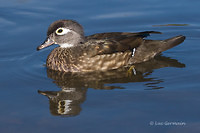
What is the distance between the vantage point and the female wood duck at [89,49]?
9.91 metres

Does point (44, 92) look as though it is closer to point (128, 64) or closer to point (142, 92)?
point (142, 92)

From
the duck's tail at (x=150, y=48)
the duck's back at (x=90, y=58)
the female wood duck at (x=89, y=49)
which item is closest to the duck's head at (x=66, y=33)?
the female wood duck at (x=89, y=49)

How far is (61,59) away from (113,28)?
2472mm

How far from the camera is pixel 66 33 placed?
33.3 ft

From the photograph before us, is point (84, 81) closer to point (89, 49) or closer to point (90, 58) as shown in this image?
point (90, 58)

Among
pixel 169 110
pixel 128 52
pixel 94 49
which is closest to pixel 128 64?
pixel 128 52

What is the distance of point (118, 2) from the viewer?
43.4ft

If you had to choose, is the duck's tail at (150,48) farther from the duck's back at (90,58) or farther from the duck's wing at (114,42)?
the duck's back at (90,58)

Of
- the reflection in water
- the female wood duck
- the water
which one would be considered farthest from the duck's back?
the water

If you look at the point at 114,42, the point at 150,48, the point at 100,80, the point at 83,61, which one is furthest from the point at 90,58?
the point at 150,48

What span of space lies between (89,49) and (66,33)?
2.31 ft

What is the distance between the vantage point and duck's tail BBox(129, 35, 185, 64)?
10438 mm

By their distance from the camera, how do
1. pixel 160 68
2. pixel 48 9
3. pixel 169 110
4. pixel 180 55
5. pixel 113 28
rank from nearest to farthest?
pixel 169 110, pixel 160 68, pixel 180 55, pixel 113 28, pixel 48 9

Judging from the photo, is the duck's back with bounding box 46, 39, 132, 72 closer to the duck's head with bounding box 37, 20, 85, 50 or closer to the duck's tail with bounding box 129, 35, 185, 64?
the duck's head with bounding box 37, 20, 85, 50
